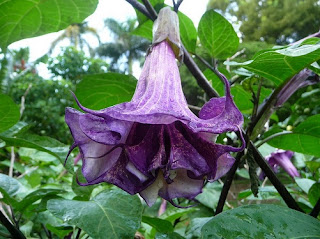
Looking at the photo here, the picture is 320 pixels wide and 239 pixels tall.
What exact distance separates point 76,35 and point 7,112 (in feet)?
66.7

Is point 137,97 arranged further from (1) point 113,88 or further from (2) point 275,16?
(2) point 275,16

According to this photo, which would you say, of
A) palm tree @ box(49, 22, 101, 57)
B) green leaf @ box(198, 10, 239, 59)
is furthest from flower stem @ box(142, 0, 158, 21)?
palm tree @ box(49, 22, 101, 57)

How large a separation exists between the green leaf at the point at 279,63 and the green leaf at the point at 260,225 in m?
0.22

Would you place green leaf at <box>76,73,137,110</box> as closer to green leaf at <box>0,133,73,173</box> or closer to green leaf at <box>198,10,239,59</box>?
green leaf at <box>0,133,73,173</box>

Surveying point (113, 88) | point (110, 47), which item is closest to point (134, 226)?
point (113, 88)

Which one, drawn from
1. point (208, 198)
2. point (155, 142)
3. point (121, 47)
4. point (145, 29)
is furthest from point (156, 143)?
point (121, 47)

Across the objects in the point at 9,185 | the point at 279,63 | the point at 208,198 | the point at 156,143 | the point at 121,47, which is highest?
the point at 279,63

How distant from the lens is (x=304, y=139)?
31.9 inches

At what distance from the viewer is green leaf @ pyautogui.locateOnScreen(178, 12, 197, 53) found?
868 mm

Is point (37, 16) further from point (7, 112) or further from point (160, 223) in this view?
point (160, 223)

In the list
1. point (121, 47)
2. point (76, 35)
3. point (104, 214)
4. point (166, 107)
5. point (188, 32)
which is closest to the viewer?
point (166, 107)

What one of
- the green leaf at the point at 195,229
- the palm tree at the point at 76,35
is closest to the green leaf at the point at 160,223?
the green leaf at the point at 195,229

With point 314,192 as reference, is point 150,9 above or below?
above

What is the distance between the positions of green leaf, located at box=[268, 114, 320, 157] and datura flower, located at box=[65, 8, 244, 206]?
1.38 ft
